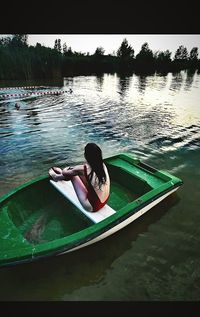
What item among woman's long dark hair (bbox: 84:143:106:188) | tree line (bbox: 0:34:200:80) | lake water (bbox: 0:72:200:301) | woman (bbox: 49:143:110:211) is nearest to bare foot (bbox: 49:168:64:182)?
woman (bbox: 49:143:110:211)

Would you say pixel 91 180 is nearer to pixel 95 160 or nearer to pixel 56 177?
pixel 95 160

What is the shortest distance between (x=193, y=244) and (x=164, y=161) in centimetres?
343

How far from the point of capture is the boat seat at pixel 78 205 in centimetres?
369

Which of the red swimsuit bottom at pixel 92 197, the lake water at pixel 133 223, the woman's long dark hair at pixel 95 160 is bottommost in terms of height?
the lake water at pixel 133 223

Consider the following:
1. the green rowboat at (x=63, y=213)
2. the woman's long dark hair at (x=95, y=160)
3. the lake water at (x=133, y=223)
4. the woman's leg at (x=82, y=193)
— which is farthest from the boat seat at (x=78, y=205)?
the lake water at (x=133, y=223)

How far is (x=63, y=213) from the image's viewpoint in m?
4.34

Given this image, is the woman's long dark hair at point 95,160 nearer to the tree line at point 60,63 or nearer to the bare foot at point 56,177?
the bare foot at point 56,177

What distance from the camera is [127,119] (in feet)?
39.5

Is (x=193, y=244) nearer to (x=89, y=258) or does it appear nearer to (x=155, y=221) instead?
(x=155, y=221)

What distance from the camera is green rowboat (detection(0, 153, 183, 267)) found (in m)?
3.12

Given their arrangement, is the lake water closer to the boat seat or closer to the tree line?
the boat seat

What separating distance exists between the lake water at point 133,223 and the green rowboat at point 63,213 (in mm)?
501

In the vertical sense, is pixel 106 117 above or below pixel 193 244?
above
